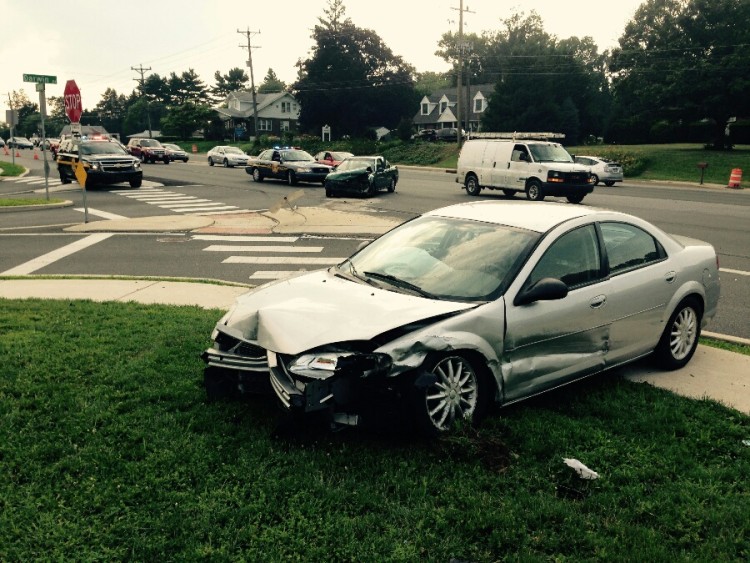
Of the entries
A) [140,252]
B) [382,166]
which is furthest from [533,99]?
[140,252]

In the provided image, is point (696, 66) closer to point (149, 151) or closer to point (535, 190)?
point (535, 190)

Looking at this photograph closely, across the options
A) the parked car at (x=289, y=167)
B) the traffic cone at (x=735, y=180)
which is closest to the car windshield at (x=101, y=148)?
the parked car at (x=289, y=167)

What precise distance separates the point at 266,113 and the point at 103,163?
253ft

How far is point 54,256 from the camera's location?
1222 centimetres

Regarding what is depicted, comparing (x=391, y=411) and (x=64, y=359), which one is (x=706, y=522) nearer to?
(x=391, y=411)

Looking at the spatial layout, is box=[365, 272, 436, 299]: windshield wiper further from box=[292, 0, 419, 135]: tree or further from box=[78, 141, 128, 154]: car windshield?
box=[292, 0, 419, 135]: tree

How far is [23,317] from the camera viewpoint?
732 cm

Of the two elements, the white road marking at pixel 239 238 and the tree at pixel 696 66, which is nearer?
the white road marking at pixel 239 238

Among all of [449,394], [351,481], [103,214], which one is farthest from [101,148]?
[351,481]

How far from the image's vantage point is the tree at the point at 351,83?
262 feet

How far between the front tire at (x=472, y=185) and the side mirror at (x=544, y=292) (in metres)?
20.4

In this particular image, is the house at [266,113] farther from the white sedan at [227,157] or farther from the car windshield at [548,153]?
the car windshield at [548,153]

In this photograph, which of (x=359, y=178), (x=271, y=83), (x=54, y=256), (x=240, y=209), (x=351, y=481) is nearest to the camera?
(x=351, y=481)

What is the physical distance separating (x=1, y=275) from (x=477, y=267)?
8.29m
